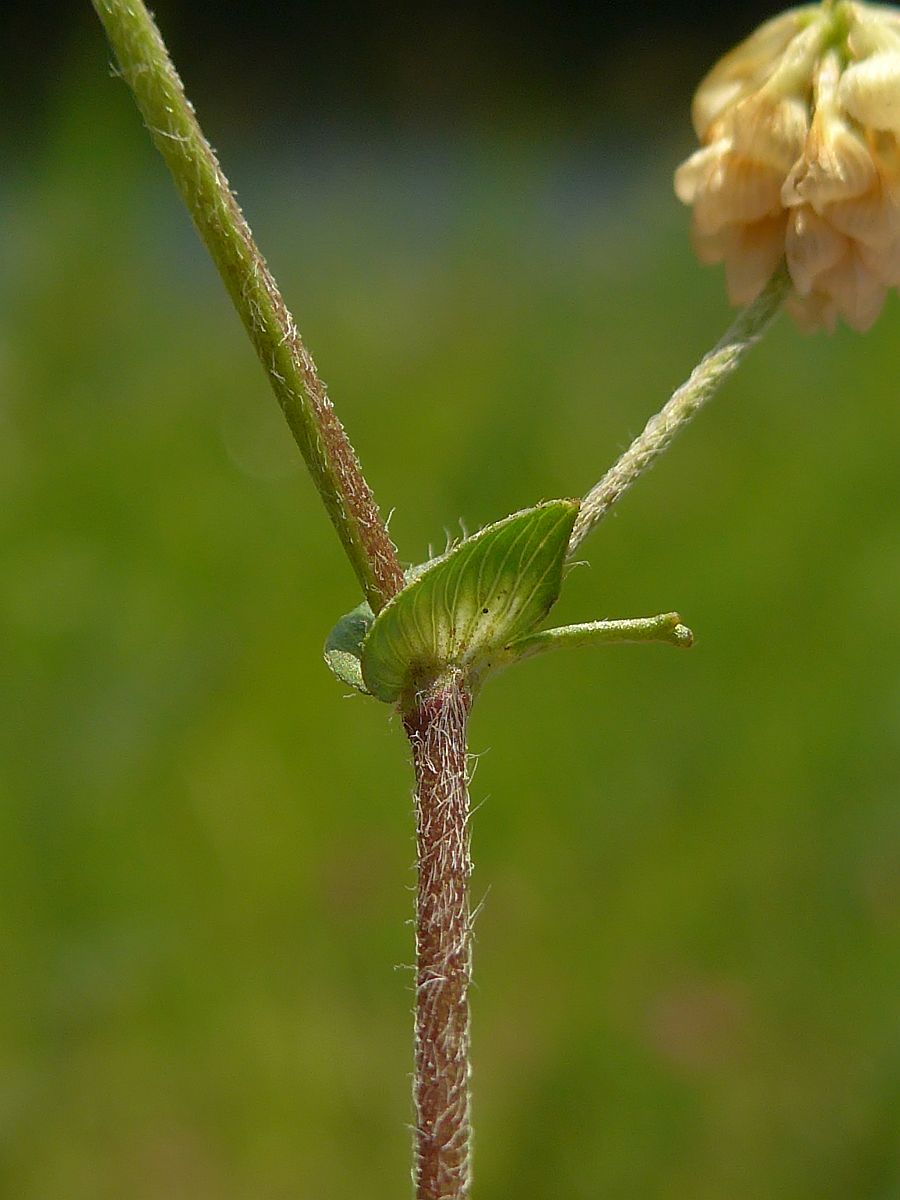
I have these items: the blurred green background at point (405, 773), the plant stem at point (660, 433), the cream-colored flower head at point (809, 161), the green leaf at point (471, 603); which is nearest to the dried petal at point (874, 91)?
the cream-colored flower head at point (809, 161)

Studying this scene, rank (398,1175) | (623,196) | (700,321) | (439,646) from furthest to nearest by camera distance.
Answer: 1. (623,196)
2. (700,321)
3. (398,1175)
4. (439,646)

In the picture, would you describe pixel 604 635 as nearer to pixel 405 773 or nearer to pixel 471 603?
pixel 471 603

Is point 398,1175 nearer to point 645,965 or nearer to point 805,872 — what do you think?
point 645,965

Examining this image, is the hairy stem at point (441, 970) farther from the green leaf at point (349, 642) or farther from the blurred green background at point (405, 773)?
the blurred green background at point (405, 773)

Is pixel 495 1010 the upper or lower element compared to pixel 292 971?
lower

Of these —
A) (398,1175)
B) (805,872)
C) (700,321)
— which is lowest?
(398,1175)

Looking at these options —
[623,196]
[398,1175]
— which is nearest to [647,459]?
[398,1175]

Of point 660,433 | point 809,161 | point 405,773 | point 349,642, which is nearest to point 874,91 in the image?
point 809,161
